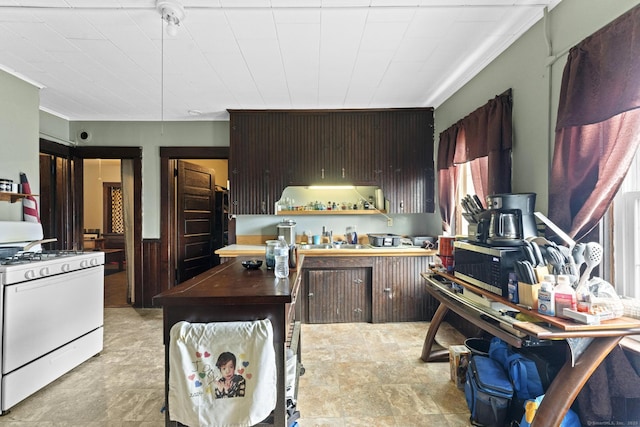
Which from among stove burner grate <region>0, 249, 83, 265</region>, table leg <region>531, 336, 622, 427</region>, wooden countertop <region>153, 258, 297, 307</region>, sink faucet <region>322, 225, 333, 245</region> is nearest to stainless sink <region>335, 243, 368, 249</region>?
sink faucet <region>322, 225, 333, 245</region>

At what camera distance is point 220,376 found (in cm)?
140

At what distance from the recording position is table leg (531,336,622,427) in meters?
1.37

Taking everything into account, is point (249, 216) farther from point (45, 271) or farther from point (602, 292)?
point (602, 292)

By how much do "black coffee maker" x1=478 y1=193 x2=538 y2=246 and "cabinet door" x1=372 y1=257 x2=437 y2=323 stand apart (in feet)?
5.45

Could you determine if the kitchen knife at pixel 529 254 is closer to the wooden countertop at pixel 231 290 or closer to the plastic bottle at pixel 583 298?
the plastic bottle at pixel 583 298

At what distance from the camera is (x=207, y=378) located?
4.59 feet

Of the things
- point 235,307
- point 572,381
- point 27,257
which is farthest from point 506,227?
point 27,257

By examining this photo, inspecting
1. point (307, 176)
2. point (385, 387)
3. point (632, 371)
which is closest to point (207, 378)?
point (385, 387)

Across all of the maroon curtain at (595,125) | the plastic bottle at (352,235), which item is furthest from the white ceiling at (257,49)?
the plastic bottle at (352,235)

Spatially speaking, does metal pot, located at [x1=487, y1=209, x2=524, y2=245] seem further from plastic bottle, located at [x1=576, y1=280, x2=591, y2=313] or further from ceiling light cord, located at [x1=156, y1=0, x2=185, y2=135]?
ceiling light cord, located at [x1=156, y1=0, x2=185, y2=135]

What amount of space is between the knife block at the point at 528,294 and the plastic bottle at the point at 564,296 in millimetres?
88

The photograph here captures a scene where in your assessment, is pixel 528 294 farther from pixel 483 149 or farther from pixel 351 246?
pixel 351 246

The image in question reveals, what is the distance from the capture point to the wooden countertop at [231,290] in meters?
1.43

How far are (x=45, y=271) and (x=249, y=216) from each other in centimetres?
228
